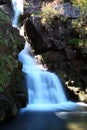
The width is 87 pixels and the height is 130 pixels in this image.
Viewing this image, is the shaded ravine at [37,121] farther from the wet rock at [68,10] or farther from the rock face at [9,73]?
the wet rock at [68,10]

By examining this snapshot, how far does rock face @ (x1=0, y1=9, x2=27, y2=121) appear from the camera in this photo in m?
15.6

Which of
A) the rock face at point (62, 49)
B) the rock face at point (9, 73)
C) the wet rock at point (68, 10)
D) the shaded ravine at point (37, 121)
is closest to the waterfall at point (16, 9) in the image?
the rock face at point (62, 49)

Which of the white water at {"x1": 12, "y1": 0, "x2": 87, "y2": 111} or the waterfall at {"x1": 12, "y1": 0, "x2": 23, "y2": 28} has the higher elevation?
the waterfall at {"x1": 12, "y1": 0, "x2": 23, "y2": 28}

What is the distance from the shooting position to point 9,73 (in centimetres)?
1636

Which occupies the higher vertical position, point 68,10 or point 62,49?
point 68,10

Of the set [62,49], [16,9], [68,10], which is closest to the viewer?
[62,49]

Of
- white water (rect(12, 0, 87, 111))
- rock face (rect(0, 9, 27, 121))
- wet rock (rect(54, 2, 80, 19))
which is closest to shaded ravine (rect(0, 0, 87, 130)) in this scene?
rock face (rect(0, 9, 27, 121))

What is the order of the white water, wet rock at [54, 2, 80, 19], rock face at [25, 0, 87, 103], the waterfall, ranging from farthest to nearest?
the waterfall
wet rock at [54, 2, 80, 19]
rock face at [25, 0, 87, 103]
the white water

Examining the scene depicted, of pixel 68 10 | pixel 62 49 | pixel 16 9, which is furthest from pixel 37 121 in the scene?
pixel 16 9

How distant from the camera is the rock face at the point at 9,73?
15.6 meters

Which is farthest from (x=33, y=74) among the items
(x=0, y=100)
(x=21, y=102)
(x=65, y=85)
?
(x=0, y=100)

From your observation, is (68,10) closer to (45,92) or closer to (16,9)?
(16,9)

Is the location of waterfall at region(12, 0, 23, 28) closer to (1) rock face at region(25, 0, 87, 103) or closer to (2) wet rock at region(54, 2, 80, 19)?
(1) rock face at region(25, 0, 87, 103)

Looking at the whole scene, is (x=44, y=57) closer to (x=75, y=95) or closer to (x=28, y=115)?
(x=75, y=95)
